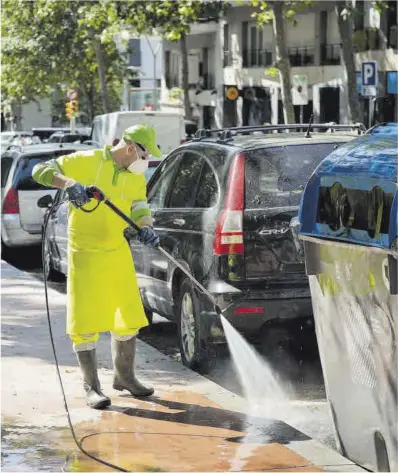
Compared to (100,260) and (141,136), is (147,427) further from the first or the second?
(141,136)

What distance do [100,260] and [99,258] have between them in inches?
0.5

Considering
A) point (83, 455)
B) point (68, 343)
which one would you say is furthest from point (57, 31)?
point (83, 455)

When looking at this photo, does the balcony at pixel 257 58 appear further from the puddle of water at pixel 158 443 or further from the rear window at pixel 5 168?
the puddle of water at pixel 158 443

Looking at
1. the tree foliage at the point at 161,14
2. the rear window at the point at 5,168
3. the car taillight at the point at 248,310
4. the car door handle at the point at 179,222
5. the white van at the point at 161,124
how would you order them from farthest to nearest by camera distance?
the white van at the point at 161,124
the tree foliage at the point at 161,14
the rear window at the point at 5,168
the car door handle at the point at 179,222
the car taillight at the point at 248,310

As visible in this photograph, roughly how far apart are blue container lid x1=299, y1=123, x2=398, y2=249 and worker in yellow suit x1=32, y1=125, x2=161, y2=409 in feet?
6.12

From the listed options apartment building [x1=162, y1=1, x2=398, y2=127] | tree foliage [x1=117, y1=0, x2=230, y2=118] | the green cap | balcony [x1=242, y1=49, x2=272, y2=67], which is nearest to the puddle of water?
the green cap

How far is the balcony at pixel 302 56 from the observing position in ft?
146

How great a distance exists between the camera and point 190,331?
28.1 ft

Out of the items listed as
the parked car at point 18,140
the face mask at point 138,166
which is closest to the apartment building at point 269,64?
the parked car at point 18,140

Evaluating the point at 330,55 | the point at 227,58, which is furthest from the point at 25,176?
the point at 227,58

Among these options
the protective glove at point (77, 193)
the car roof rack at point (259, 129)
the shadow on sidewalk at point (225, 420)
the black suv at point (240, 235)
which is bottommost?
the shadow on sidewalk at point (225, 420)

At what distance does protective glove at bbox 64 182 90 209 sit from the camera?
691 centimetres

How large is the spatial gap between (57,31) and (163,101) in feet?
49.1

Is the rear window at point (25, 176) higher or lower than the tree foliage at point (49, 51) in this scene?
lower
